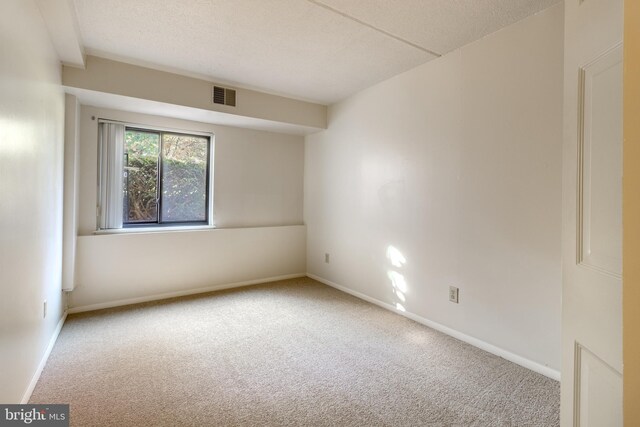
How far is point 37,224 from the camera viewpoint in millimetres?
2023

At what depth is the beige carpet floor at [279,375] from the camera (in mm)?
1732

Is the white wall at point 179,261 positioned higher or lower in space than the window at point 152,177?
lower

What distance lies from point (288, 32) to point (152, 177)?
2445 mm

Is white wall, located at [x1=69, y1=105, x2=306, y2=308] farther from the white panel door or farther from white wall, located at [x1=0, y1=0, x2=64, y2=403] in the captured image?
the white panel door

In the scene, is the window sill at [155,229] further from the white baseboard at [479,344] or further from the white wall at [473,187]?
the white baseboard at [479,344]

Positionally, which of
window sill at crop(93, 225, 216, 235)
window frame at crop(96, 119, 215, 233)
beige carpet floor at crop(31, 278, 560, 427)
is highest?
window frame at crop(96, 119, 215, 233)

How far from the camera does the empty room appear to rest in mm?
953

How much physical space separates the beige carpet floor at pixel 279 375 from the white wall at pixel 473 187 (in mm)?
347

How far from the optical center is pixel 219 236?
407cm

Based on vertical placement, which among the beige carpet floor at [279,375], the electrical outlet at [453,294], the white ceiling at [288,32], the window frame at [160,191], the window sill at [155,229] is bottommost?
the beige carpet floor at [279,375]

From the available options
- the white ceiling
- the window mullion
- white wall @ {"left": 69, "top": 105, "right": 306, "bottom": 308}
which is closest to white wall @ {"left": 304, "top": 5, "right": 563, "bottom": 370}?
the white ceiling

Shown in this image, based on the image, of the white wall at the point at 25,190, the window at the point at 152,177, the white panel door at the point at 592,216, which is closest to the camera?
the white panel door at the point at 592,216

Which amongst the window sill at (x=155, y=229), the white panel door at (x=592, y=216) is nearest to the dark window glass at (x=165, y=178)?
the window sill at (x=155, y=229)

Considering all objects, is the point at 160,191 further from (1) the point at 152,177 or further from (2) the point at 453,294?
(2) the point at 453,294
